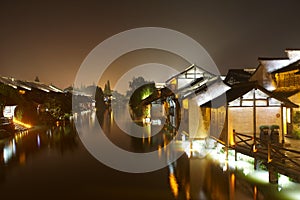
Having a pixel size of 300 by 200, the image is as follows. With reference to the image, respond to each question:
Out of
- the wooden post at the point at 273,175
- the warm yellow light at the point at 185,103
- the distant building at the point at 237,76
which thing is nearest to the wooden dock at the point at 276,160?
the wooden post at the point at 273,175

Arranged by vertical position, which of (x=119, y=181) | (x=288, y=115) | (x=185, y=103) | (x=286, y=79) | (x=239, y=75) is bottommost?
(x=119, y=181)

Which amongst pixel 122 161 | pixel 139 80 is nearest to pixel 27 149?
pixel 122 161

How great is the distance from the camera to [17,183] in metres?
11.3

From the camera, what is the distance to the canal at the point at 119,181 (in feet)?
31.8

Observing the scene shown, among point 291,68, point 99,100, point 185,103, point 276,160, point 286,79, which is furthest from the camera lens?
point 99,100

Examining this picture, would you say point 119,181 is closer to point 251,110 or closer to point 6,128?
point 251,110

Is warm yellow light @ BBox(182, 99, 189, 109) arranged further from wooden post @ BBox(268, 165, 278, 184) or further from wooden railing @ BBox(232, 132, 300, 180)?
wooden post @ BBox(268, 165, 278, 184)

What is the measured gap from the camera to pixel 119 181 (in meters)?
11.6

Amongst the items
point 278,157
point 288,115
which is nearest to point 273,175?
point 278,157

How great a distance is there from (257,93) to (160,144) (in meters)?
7.25

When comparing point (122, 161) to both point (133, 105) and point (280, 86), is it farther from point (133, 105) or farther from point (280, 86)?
point (133, 105)

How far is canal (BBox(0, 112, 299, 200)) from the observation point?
381 inches

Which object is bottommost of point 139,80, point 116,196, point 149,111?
point 116,196

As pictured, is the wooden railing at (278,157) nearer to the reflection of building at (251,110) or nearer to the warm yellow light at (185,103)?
the reflection of building at (251,110)
